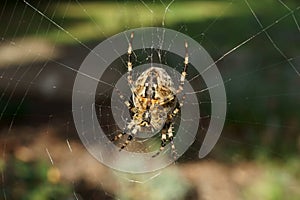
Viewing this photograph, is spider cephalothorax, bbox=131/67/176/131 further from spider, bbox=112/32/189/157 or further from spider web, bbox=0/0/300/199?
spider web, bbox=0/0/300/199

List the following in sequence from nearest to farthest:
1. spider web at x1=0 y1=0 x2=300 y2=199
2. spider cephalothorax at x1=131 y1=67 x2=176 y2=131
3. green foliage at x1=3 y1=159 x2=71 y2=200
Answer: spider cephalothorax at x1=131 y1=67 x2=176 y2=131 → green foliage at x1=3 y1=159 x2=71 y2=200 → spider web at x1=0 y1=0 x2=300 y2=199

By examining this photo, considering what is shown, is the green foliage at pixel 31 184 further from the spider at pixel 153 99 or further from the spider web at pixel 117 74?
the spider at pixel 153 99

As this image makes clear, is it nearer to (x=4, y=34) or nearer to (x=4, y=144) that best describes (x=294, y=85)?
(x=4, y=144)

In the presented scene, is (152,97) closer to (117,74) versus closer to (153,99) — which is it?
(153,99)

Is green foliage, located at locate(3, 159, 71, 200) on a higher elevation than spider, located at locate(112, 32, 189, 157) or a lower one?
lower

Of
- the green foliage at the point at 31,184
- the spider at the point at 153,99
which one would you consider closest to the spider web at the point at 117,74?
the green foliage at the point at 31,184

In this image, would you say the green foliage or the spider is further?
the green foliage

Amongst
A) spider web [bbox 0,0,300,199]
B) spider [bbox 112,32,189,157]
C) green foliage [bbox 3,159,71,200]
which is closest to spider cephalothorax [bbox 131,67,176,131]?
spider [bbox 112,32,189,157]

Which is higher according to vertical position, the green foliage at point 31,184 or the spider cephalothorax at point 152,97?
the spider cephalothorax at point 152,97

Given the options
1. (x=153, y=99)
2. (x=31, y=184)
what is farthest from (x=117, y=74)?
(x=153, y=99)
